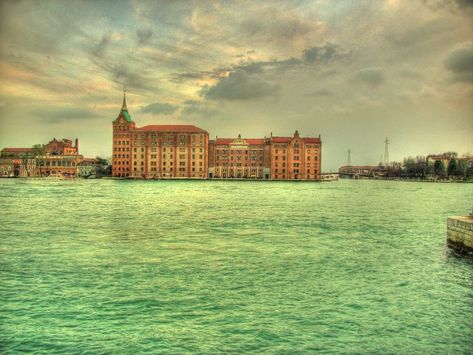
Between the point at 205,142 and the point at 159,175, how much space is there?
21.4 metres

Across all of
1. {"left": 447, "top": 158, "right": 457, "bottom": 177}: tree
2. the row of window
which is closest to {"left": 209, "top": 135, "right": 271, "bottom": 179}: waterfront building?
the row of window

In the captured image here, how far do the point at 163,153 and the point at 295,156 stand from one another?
160 ft

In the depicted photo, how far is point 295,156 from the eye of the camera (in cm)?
15800

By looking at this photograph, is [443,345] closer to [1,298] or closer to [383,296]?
[383,296]

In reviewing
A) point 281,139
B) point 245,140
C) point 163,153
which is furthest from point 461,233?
point 163,153

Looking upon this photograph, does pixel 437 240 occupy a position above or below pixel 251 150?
below

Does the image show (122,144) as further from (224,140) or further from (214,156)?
(224,140)

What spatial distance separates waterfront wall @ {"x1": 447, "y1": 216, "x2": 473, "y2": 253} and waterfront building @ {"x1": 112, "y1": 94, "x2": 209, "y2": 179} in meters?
139

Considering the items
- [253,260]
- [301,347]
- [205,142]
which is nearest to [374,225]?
[253,260]

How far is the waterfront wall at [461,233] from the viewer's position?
1923 cm

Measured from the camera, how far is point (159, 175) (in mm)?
161375

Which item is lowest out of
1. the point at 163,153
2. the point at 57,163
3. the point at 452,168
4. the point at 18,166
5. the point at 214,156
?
the point at 452,168

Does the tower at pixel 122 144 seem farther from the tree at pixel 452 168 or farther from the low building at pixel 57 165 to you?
the tree at pixel 452 168

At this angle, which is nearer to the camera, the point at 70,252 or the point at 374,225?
the point at 70,252
